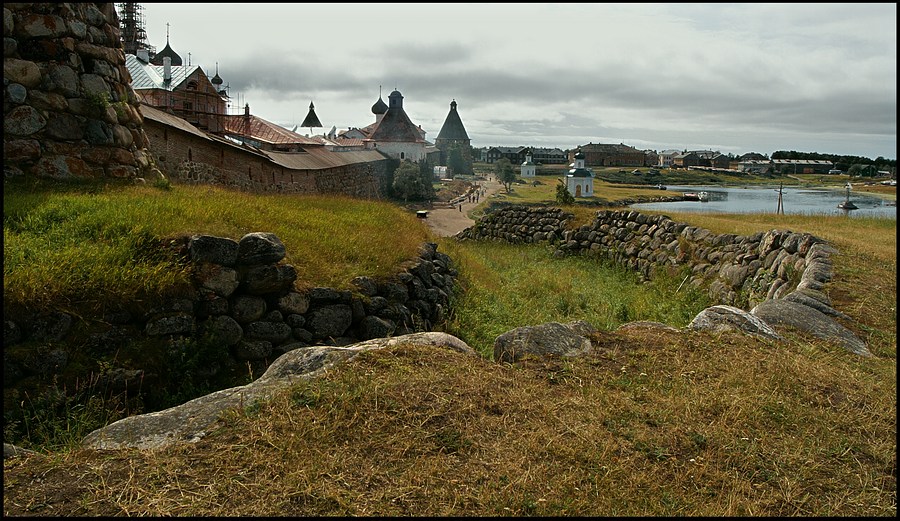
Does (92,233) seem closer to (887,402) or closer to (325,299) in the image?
(325,299)

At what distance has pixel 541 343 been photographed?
466 centimetres

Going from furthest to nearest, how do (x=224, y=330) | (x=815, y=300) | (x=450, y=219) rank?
(x=450, y=219), (x=815, y=300), (x=224, y=330)

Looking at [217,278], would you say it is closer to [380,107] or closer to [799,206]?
[799,206]

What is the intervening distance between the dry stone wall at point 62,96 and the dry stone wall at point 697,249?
927cm

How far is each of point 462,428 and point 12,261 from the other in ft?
13.3

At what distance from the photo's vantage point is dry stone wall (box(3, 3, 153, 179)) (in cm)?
721

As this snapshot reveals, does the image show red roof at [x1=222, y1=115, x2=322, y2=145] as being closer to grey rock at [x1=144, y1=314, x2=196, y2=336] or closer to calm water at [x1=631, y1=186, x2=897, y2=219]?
calm water at [x1=631, y1=186, x2=897, y2=219]

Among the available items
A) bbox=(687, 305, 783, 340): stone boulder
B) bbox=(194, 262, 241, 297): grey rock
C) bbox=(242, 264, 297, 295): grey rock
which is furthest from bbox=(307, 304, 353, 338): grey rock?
bbox=(687, 305, 783, 340): stone boulder

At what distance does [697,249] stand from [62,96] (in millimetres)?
11820

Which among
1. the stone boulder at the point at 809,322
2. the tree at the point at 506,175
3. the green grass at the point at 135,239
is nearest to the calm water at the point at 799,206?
the stone boulder at the point at 809,322

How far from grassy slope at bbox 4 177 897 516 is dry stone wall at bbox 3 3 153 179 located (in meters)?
5.88

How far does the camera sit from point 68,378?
449 centimetres

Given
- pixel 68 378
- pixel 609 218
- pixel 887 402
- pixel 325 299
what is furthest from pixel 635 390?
pixel 609 218

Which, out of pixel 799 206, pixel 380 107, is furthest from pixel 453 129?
pixel 799 206
